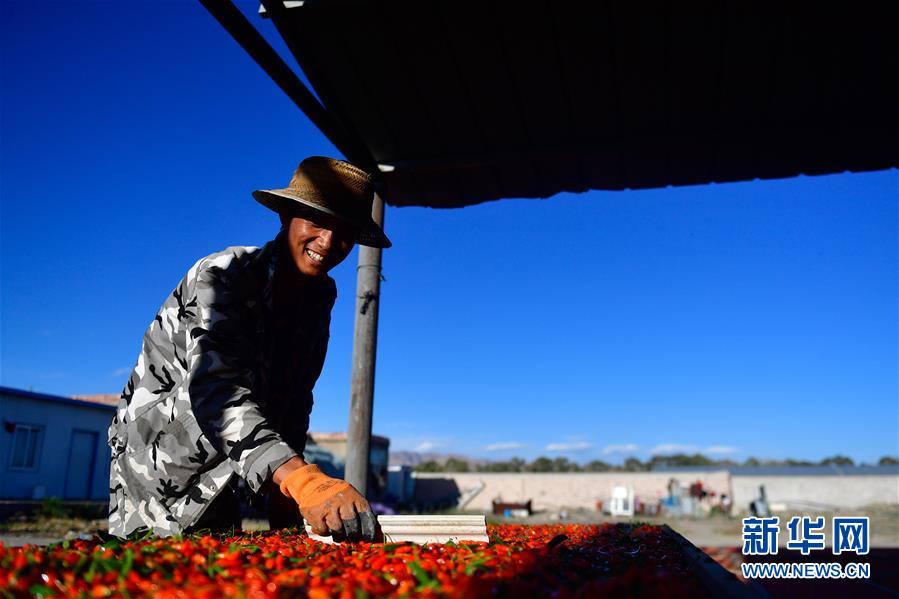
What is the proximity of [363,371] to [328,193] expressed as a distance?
1.75m

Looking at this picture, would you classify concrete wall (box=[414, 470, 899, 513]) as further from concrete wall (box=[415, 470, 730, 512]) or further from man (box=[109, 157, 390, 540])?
man (box=[109, 157, 390, 540])

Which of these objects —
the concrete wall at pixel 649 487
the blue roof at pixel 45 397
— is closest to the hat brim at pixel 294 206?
the blue roof at pixel 45 397

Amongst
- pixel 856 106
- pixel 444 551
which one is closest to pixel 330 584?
pixel 444 551

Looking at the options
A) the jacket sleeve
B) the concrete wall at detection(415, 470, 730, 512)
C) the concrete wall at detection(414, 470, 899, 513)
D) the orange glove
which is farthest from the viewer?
the concrete wall at detection(414, 470, 899, 513)

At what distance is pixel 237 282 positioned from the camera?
7.38ft

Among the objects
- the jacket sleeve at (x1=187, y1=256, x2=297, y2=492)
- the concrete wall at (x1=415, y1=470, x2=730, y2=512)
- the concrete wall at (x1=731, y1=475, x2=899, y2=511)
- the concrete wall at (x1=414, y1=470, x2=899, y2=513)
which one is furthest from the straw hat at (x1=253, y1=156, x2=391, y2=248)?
the concrete wall at (x1=731, y1=475, x2=899, y2=511)

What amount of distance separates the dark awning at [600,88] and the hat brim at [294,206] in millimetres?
1114

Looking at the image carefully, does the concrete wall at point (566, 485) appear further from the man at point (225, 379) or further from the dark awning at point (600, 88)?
the man at point (225, 379)

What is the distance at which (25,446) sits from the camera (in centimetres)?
1733

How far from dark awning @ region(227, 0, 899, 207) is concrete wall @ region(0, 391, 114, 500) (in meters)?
17.0

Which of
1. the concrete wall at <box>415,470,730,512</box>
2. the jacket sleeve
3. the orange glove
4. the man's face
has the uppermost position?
the man's face

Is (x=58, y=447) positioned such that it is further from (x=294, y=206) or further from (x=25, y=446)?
(x=294, y=206)

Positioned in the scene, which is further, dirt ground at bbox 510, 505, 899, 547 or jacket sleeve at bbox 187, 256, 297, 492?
dirt ground at bbox 510, 505, 899, 547

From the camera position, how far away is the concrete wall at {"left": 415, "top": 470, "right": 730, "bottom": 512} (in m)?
34.9
